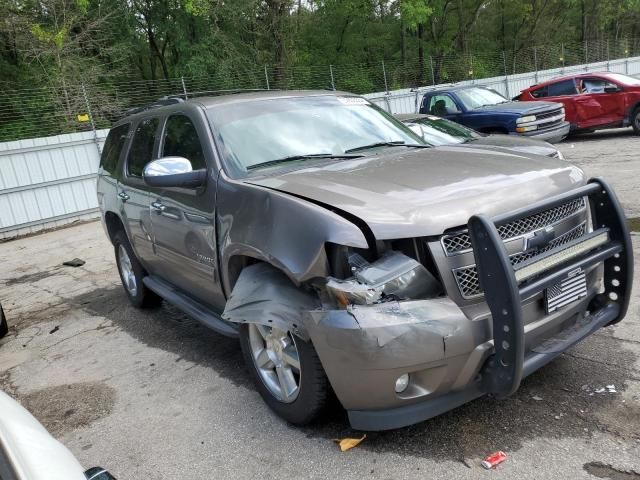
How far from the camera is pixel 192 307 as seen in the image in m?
4.11

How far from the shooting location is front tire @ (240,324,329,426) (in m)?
2.79

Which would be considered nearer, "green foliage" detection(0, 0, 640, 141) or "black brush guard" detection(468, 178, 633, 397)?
"black brush guard" detection(468, 178, 633, 397)

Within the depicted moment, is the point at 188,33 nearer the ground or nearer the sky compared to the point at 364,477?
nearer the sky

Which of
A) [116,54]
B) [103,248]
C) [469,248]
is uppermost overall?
[116,54]

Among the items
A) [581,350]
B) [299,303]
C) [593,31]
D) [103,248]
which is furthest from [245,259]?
[593,31]

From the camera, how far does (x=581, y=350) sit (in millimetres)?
3576

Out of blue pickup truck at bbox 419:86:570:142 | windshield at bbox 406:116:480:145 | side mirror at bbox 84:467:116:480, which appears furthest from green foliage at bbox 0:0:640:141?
side mirror at bbox 84:467:116:480

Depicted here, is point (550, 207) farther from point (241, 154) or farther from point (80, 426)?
point (80, 426)

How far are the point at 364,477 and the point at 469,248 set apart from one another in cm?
119

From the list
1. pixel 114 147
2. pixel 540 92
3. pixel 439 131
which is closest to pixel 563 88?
pixel 540 92

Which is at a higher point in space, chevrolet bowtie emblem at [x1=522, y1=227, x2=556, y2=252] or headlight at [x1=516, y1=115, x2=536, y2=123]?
chevrolet bowtie emblem at [x1=522, y1=227, x2=556, y2=252]

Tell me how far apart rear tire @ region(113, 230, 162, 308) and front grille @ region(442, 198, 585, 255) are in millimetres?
3646

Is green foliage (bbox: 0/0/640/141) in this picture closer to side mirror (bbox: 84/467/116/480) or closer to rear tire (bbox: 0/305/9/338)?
rear tire (bbox: 0/305/9/338)

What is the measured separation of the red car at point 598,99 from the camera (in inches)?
518
